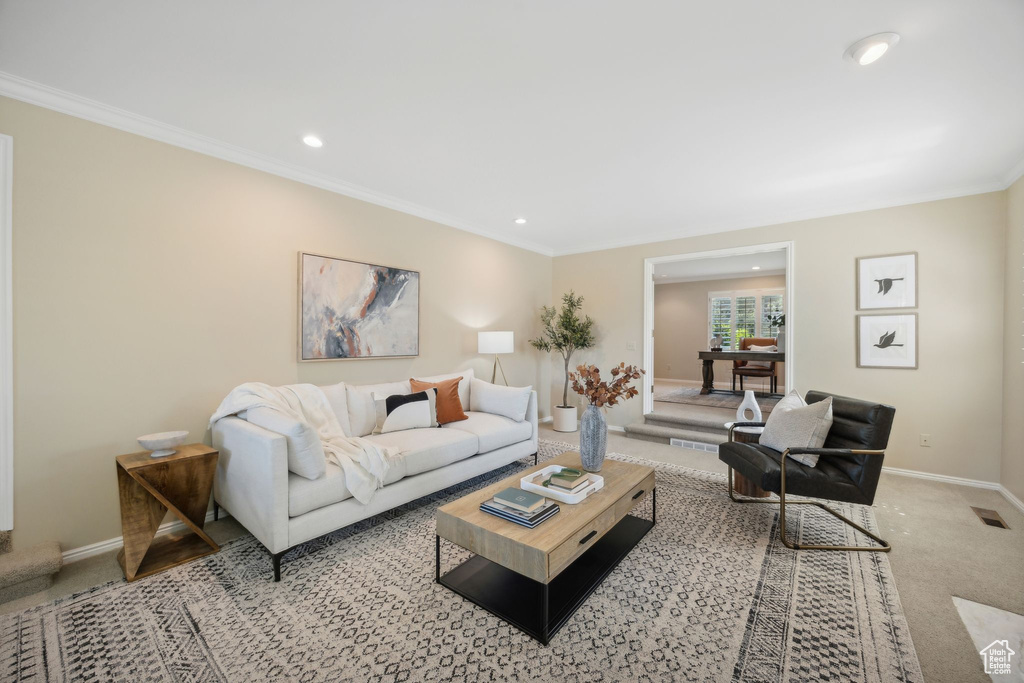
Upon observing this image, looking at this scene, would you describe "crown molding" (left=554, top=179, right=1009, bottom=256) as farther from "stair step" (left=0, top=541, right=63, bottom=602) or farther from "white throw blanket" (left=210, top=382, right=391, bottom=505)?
"stair step" (left=0, top=541, right=63, bottom=602)

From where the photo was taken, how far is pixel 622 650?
66.2 inches

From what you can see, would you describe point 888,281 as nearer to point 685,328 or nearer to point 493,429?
point 493,429

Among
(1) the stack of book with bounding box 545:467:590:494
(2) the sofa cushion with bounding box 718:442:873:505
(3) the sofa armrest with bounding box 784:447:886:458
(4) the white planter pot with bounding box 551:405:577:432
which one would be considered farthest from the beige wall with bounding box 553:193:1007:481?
(1) the stack of book with bounding box 545:467:590:494

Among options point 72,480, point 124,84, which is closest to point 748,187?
point 124,84

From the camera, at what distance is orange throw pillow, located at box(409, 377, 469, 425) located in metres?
3.70

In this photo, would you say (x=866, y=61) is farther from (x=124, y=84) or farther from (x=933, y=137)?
(x=124, y=84)

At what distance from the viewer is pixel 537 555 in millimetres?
1690

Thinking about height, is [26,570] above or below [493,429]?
below

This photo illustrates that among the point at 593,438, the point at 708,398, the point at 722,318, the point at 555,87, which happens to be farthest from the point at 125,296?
the point at 722,318

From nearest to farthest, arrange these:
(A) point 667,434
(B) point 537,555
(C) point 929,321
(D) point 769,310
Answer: (B) point 537,555 → (C) point 929,321 → (A) point 667,434 → (D) point 769,310

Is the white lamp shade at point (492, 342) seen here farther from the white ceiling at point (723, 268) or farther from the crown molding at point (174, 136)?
the white ceiling at point (723, 268)

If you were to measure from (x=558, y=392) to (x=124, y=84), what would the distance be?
5305 mm

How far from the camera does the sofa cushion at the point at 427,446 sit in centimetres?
286

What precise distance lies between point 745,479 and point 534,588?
2039 mm
